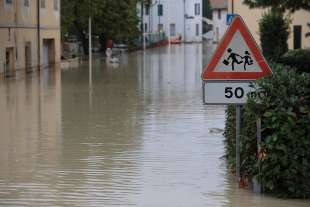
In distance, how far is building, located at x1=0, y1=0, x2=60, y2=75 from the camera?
3419cm

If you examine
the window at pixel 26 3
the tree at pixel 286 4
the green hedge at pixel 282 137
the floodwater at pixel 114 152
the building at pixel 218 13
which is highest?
the building at pixel 218 13

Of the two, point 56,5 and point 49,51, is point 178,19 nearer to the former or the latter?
point 56,5

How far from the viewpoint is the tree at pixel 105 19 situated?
2143 inches

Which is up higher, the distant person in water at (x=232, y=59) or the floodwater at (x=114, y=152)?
the distant person in water at (x=232, y=59)

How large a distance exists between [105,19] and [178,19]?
61555 millimetres

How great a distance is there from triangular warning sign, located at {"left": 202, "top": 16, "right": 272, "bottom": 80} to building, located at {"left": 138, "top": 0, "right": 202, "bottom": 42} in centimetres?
10687

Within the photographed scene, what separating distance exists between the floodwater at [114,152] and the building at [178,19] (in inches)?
3739

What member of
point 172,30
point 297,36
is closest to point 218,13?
point 172,30

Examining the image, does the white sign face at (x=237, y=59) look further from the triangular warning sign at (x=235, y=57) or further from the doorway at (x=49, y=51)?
the doorway at (x=49, y=51)

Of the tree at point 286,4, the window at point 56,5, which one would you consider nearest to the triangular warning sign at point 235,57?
the tree at point 286,4

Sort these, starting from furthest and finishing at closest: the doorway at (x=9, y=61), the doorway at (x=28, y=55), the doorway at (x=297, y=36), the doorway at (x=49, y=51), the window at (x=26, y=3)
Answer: the doorway at (x=49, y=51) < the doorway at (x=297, y=36) < the doorway at (x=28, y=55) < the window at (x=26, y=3) < the doorway at (x=9, y=61)

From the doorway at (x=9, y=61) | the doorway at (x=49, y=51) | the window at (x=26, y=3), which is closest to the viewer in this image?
the doorway at (x=9, y=61)

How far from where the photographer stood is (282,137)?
27.6ft

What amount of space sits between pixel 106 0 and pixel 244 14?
1658 cm
